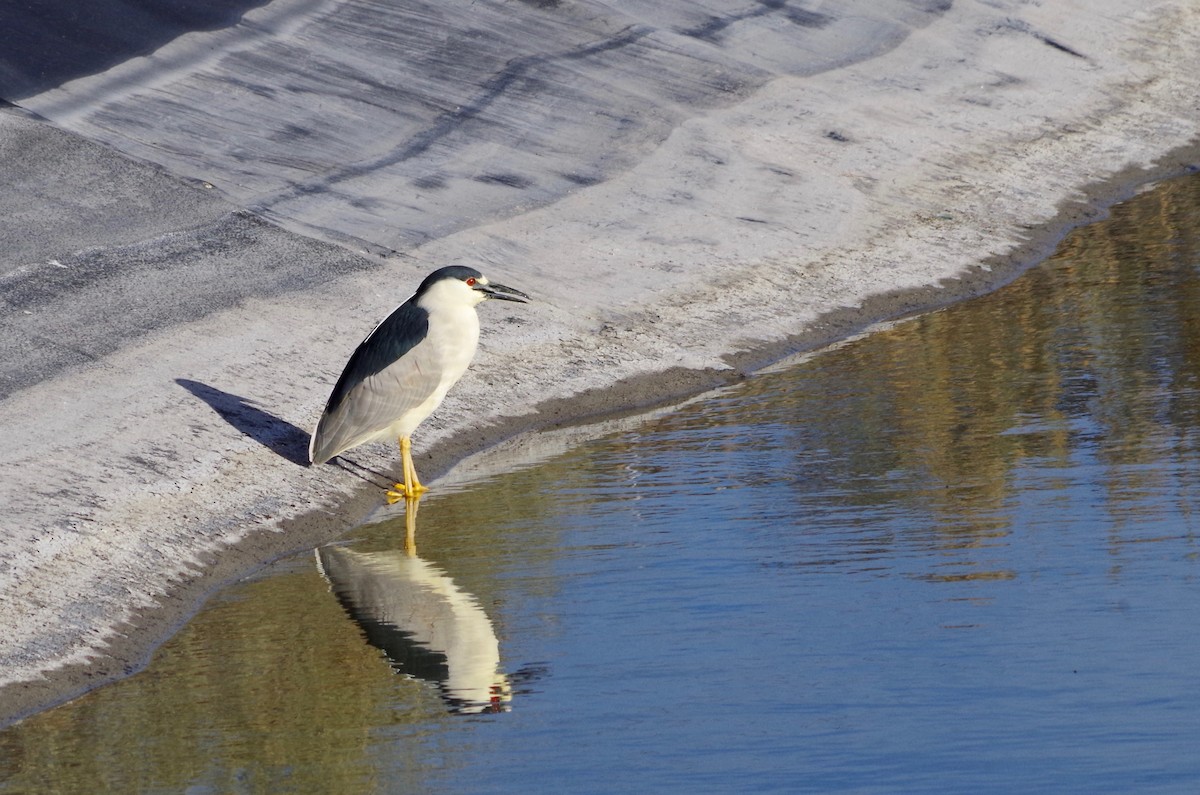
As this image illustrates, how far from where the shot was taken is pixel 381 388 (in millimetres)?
11805

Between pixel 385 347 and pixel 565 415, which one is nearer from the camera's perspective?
pixel 385 347

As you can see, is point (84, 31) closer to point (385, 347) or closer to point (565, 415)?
point (565, 415)

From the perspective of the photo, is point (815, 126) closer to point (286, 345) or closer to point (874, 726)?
point (286, 345)

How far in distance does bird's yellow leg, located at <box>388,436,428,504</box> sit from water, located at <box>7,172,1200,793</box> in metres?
0.16

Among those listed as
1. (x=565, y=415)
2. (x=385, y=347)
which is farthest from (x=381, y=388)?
(x=565, y=415)

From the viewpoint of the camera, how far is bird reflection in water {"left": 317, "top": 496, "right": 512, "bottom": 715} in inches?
346

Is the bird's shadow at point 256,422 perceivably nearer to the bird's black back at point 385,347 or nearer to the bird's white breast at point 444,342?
the bird's black back at point 385,347

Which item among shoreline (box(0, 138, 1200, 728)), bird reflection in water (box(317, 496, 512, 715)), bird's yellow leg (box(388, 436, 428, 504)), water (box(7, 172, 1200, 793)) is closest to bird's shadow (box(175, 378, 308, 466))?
shoreline (box(0, 138, 1200, 728))

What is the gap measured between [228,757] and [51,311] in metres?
7.19

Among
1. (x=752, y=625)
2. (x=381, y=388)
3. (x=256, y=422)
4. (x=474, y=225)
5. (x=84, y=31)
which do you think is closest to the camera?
(x=752, y=625)

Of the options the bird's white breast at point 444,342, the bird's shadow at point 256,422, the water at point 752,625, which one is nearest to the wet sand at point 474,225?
the bird's shadow at point 256,422

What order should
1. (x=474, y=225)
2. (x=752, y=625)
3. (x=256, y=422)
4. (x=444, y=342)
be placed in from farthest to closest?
(x=474, y=225) → (x=256, y=422) → (x=444, y=342) → (x=752, y=625)

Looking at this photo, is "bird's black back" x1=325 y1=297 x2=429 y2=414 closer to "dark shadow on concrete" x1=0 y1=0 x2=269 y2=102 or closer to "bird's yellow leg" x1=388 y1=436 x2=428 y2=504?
"bird's yellow leg" x1=388 y1=436 x2=428 y2=504

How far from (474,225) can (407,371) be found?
5.31m
